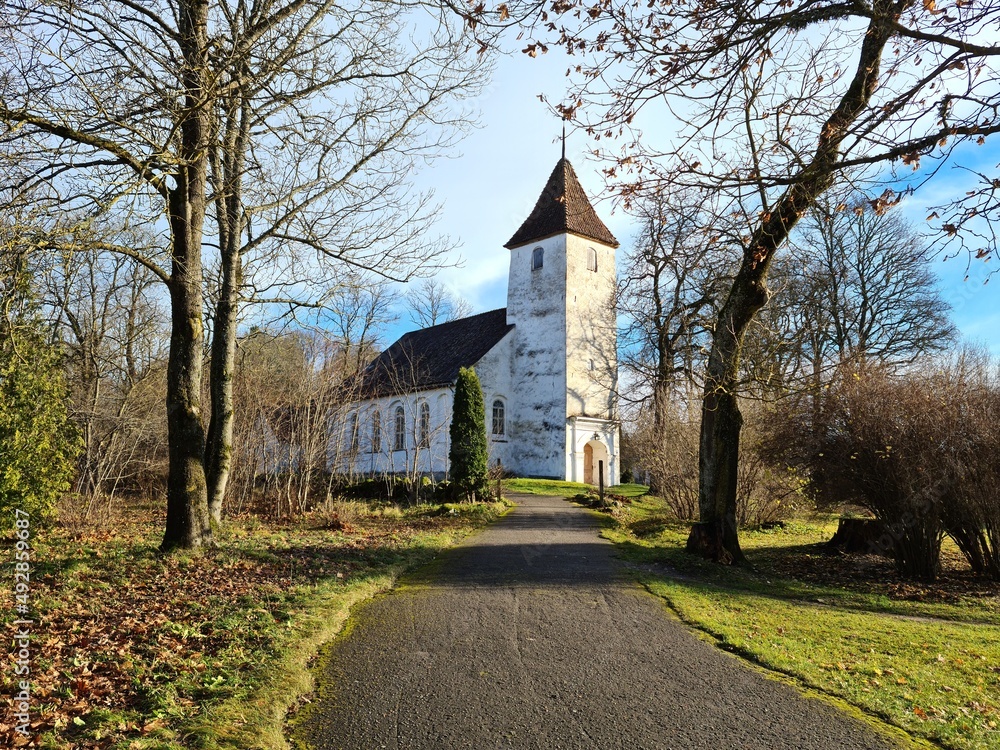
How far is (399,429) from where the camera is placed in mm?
36656

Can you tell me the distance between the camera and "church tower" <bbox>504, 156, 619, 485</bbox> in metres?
32.1

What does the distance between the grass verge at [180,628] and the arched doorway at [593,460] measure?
2201 centimetres

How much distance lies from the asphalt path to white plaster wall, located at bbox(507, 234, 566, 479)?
23560mm

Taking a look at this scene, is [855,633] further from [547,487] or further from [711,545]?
[547,487]

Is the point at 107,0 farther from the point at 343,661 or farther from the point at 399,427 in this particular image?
the point at 399,427

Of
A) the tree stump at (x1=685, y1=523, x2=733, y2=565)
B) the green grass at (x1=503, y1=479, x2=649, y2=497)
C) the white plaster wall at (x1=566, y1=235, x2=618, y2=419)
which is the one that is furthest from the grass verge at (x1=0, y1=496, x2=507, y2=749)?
the white plaster wall at (x1=566, y1=235, x2=618, y2=419)

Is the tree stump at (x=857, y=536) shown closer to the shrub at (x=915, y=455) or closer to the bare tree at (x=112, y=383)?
the shrub at (x=915, y=455)

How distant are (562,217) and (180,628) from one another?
2971cm

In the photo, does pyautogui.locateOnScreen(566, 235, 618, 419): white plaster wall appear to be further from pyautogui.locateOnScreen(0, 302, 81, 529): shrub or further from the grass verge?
pyautogui.locateOnScreen(0, 302, 81, 529): shrub

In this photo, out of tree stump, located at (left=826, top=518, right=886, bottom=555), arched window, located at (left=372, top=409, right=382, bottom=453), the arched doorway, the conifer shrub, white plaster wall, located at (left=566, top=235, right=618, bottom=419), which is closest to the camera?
tree stump, located at (left=826, top=518, right=886, bottom=555)

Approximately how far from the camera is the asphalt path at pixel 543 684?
4246mm

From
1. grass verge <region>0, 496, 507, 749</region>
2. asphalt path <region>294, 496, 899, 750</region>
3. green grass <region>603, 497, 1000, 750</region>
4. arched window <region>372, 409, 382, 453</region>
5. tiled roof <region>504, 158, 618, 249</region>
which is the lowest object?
green grass <region>603, 497, 1000, 750</region>

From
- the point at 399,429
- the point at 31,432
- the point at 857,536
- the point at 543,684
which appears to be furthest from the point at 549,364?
the point at 543,684

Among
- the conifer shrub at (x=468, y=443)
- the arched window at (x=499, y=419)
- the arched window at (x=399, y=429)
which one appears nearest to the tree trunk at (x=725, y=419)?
the conifer shrub at (x=468, y=443)
